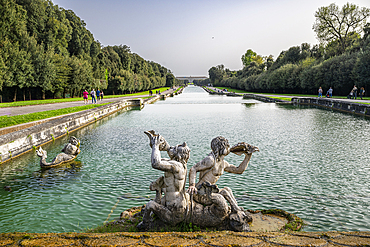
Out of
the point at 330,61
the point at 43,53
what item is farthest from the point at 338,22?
the point at 43,53

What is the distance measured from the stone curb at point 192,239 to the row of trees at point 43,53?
106 feet

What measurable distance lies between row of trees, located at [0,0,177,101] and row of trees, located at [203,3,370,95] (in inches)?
1394

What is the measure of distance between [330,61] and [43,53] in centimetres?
4016

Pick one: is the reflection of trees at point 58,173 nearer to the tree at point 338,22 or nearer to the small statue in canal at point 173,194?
the small statue in canal at point 173,194

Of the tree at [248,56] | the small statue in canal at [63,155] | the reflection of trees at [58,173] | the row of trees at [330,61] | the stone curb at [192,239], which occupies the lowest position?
the reflection of trees at [58,173]

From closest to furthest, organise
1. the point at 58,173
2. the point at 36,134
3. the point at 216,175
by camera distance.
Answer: the point at 216,175, the point at 58,173, the point at 36,134

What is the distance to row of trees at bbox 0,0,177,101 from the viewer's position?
32.5m

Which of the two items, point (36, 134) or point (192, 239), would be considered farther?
point (36, 134)

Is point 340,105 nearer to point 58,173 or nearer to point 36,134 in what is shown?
point 36,134

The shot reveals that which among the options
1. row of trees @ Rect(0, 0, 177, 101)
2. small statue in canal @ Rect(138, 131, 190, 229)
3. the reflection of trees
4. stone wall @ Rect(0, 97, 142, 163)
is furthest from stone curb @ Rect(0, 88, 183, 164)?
row of trees @ Rect(0, 0, 177, 101)

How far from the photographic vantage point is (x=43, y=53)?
38531 millimetres

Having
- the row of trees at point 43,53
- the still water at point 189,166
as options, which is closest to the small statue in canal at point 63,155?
the still water at point 189,166

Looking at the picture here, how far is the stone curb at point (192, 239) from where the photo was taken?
310 cm

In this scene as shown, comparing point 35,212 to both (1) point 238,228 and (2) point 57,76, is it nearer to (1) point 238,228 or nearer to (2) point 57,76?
(1) point 238,228
